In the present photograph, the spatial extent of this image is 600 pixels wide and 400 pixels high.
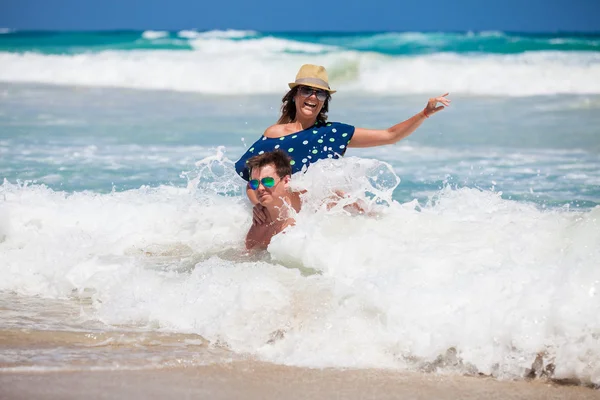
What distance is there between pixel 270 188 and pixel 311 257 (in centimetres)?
54

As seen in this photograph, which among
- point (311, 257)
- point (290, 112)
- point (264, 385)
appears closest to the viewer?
point (264, 385)

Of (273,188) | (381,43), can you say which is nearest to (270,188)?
(273,188)

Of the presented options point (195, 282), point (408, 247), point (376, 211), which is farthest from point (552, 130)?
point (195, 282)

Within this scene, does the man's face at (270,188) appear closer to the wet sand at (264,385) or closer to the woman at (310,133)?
the woman at (310,133)

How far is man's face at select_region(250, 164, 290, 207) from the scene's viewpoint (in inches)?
196

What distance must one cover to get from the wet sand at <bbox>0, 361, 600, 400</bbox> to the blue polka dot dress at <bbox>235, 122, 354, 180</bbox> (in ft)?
6.15

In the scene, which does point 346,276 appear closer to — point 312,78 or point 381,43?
point 312,78

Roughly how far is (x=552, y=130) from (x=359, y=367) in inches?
325

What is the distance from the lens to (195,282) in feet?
14.7

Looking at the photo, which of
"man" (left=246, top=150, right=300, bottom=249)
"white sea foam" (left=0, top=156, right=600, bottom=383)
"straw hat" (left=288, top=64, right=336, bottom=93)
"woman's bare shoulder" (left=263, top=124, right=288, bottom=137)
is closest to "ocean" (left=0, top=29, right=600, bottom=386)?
"white sea foam" (left=0, top=156, right=600, bottom=383)

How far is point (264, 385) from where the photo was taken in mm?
3500

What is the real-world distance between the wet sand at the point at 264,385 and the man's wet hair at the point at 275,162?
1.63 meters

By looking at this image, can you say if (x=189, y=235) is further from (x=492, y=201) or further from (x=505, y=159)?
(x=505, y=159)

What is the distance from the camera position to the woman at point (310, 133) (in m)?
5.25
